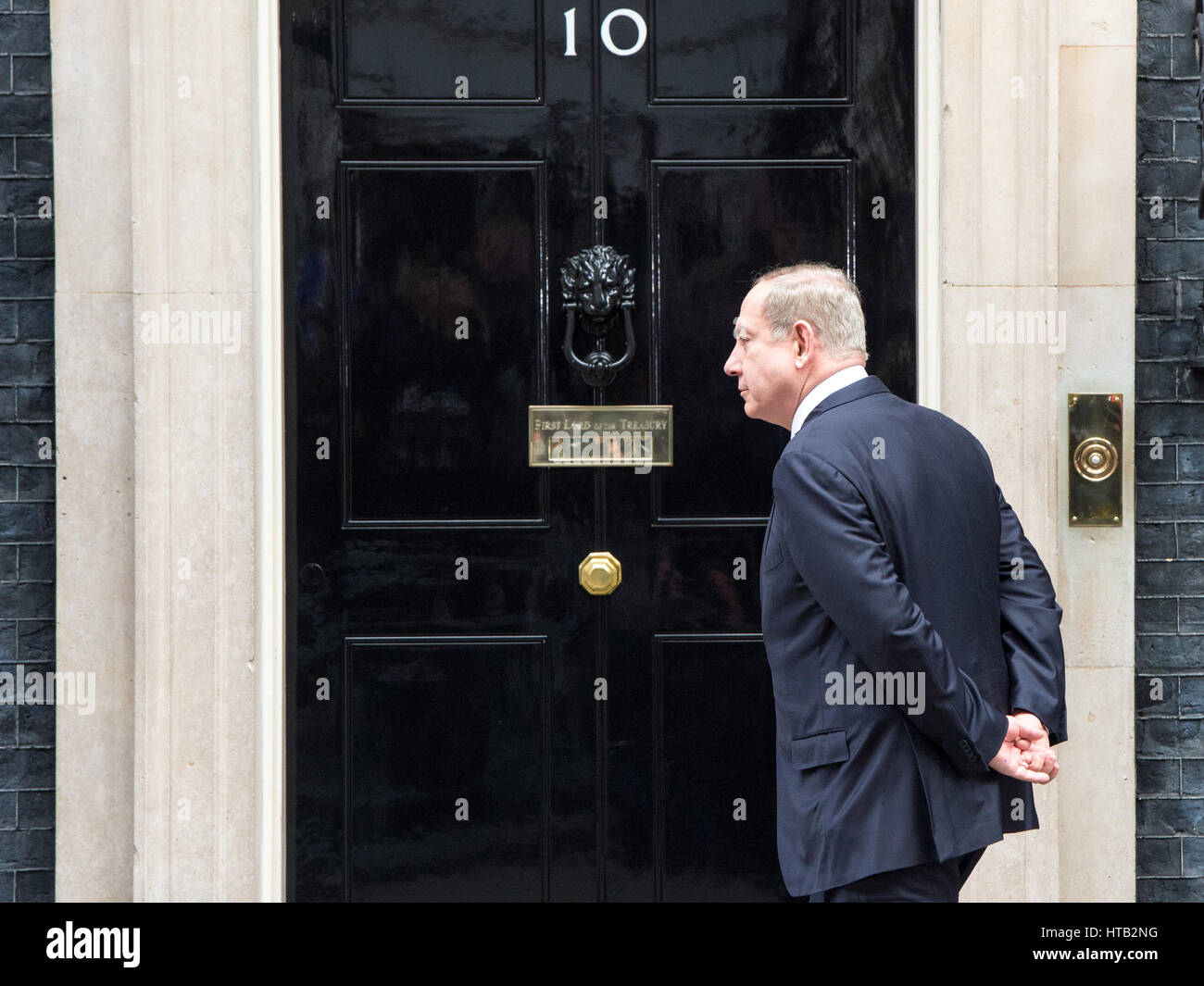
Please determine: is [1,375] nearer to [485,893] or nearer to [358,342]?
[358,342]

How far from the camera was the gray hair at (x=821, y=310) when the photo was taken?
101 inches

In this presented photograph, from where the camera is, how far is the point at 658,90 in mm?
3826

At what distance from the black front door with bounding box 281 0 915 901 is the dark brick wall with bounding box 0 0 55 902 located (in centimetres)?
78

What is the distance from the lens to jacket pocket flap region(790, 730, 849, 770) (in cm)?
238

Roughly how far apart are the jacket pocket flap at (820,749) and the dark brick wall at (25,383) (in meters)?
2.57

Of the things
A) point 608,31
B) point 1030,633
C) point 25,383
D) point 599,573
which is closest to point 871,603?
point 1030,633

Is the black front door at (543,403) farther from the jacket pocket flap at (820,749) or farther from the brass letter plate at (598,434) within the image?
the jacket pocket flap at (820,749)

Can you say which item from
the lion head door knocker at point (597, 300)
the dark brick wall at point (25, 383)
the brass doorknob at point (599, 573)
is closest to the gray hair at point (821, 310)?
the lion head door knocker at point (597, 300)

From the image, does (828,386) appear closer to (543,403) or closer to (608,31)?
(543,403)

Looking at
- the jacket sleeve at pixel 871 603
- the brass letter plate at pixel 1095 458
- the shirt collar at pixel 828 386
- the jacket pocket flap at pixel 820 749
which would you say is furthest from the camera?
the brass letter plate at pixel 1095 458

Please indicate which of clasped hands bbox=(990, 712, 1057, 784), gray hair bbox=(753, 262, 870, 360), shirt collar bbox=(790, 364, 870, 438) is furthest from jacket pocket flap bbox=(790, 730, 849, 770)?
gray hair bbox=(753, 262, 870, 360)

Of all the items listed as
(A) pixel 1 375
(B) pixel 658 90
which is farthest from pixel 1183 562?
(A) pixel 1 375

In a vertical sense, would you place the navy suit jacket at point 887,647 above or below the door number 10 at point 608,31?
below

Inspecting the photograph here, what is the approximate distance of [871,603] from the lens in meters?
2.25
